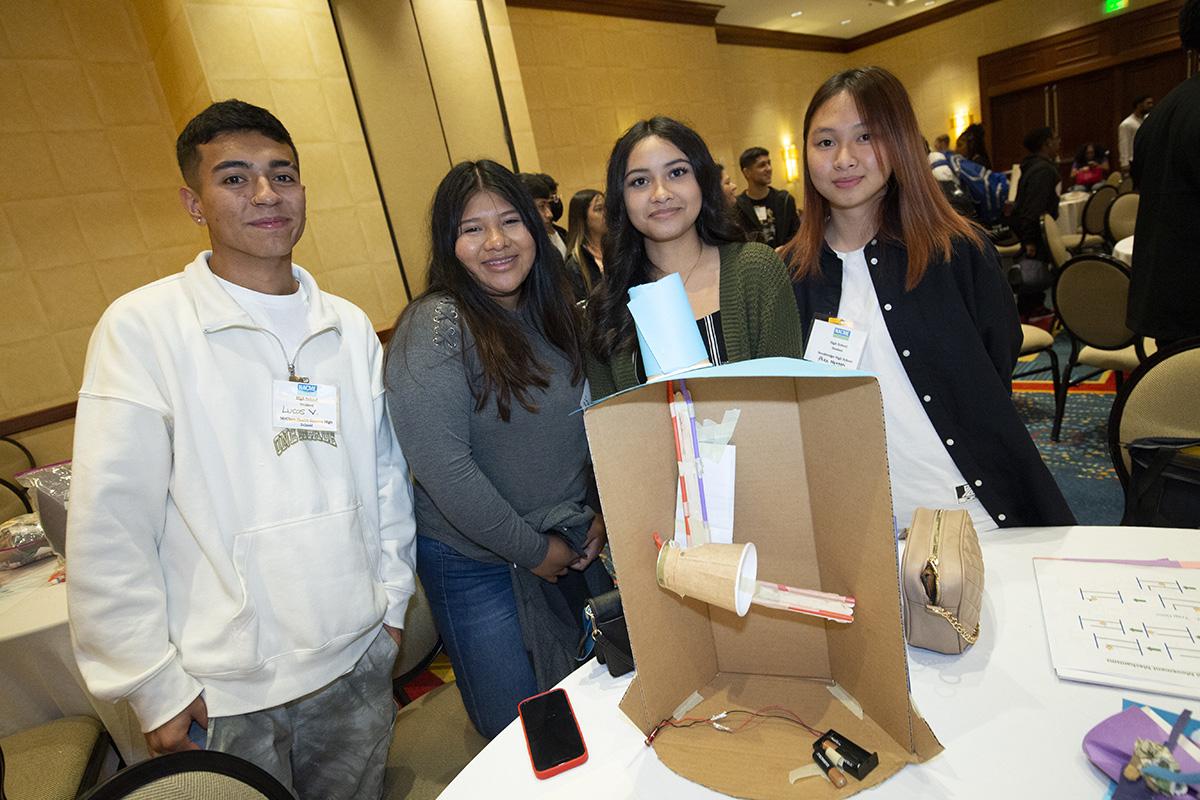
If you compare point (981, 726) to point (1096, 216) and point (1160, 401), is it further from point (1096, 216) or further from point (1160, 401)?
point (1096, 216)

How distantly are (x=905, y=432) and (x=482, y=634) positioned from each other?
43.3 inches

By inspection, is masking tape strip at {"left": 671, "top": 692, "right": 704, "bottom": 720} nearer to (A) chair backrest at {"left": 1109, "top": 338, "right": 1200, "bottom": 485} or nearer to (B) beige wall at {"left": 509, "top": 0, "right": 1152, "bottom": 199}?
(A) chair backrest at {"left": 1109, "top": 338, "right": 1200, "bottom": 485}

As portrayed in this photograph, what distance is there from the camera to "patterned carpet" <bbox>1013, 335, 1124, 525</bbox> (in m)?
2.62

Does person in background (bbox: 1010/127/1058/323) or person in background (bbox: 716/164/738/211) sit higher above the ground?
person in background (bbox: 716/164/738/211)

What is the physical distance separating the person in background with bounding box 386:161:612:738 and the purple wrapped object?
95 cm

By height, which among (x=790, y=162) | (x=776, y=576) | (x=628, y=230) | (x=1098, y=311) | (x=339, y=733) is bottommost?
(x=339, y=733)

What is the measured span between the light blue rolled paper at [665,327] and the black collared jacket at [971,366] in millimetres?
841

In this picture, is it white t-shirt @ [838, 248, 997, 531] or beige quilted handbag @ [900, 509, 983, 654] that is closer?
beige quilted handbag @ [900, 509, 983, 654]

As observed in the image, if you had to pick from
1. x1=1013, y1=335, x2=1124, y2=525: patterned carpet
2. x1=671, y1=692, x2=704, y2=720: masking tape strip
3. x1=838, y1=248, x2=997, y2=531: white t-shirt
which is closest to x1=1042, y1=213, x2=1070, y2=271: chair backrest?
x1=1013, y1=335, x2=1124, y2=525: patterned carpet

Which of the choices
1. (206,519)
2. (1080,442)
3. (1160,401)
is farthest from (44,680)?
(1080,442)

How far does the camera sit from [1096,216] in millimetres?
6121

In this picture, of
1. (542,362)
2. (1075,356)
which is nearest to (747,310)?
(542,362)

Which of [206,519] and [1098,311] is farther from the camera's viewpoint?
[1098,311]

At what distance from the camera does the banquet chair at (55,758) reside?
1.49 meters
